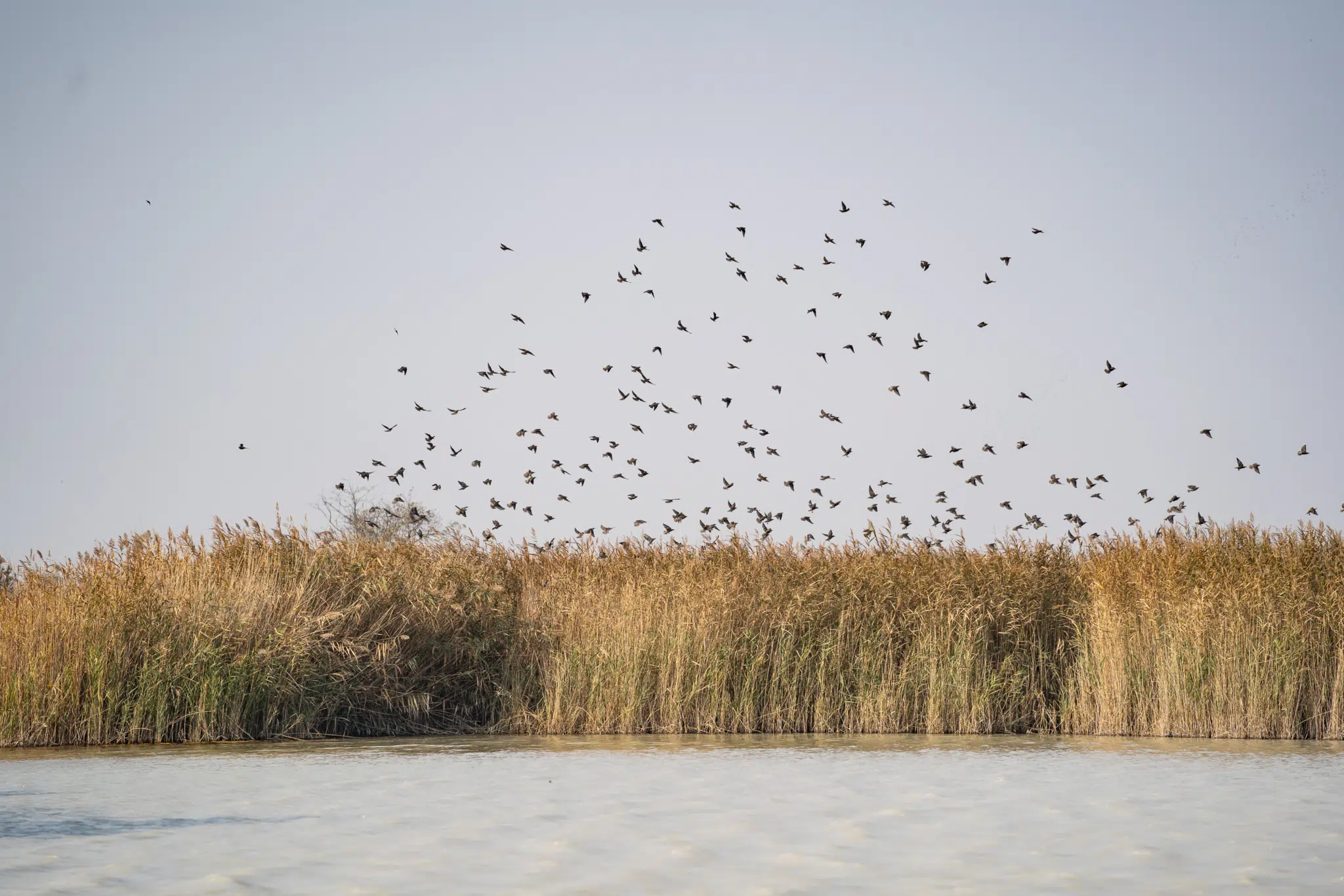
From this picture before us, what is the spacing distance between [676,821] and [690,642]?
6.97m

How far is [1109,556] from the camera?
53.4 ft

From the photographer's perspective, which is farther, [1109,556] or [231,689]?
[1109,556]

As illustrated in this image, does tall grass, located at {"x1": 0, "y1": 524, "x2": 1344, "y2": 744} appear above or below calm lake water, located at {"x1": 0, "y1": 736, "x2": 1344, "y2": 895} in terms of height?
above

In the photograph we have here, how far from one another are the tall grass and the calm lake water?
55.6 inches

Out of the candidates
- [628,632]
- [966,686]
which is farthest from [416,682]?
[966,686]

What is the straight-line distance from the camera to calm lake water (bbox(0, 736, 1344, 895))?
6316 mm

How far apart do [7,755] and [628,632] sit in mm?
6647

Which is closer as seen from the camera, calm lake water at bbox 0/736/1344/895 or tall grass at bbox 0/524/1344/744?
calm lake water at bbox 0/736/1344/895

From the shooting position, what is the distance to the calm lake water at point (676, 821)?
20.7 ft

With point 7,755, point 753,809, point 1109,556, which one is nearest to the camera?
point 753,809

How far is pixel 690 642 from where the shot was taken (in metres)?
15.1

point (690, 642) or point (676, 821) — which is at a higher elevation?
point (690, 642)

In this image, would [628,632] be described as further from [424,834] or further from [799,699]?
[424,834]

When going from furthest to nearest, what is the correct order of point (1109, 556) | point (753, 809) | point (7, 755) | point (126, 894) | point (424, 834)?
point (1109, 556), point (7, 755), point (753, 809), point (424, 834), point (126, 894)
